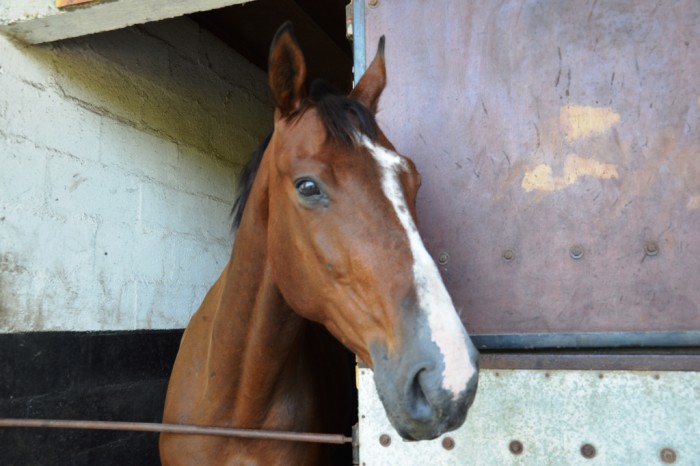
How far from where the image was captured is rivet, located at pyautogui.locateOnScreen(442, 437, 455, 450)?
1.40 metres

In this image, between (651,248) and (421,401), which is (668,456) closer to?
(651,248)

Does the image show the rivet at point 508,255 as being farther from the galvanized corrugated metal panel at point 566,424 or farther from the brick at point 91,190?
the brick at point 91,190

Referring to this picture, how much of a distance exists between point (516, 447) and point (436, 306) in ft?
1.98

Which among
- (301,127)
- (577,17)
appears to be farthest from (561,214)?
(301,127)

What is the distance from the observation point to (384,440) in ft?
4.79

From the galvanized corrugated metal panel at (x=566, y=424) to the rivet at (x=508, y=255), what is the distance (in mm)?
304

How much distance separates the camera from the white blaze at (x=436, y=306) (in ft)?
3.04

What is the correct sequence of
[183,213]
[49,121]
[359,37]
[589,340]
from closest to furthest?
[589,340] → [359,37] → [49,121] → [183,213]

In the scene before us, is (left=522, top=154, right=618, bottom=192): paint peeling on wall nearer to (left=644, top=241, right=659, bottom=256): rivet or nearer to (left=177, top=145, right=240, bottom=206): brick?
(left=644, top=241, right=659, bottom=256): rivet

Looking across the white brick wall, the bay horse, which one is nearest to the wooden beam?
the white brick wall

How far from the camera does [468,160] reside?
152 centimetres

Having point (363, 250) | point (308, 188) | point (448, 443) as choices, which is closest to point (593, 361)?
point (448, 443)

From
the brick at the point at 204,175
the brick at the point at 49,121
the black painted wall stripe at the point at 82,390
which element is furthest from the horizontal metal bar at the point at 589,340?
the brick at the point at 204,175

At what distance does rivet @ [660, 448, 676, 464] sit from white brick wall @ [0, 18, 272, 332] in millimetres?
2154
